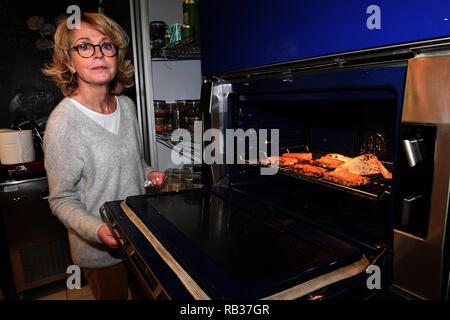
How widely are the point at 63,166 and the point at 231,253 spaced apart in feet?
2.54

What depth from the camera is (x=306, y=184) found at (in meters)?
1.08

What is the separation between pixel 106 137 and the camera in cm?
125

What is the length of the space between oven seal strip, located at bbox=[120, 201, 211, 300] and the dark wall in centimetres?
194

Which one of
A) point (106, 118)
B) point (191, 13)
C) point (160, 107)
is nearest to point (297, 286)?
point (106, 118)

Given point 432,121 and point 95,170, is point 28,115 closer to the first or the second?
point 95,170

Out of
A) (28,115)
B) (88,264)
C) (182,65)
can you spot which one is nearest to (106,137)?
(88,264)

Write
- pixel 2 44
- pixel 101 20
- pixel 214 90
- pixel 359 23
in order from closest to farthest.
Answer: pixel 359 23 < pixel 214 90 < pixel 101 20 < pixel 2 44

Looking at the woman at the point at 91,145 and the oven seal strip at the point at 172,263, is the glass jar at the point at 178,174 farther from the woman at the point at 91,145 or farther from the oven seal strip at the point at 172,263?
the oven seal strip at the point at 172,263

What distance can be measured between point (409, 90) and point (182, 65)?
1.61m

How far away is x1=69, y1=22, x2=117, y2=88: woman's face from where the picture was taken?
119 cm

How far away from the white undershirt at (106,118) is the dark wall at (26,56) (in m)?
1.28

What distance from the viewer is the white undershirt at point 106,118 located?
123 centimetres

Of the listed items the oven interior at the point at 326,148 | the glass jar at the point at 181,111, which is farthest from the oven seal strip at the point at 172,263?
the glass jar at the point at 181,111

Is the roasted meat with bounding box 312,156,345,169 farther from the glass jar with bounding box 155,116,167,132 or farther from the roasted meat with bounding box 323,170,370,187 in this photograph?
the glass jar with bounding box 155,116,167,132
